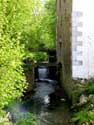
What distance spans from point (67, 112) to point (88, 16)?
451cm

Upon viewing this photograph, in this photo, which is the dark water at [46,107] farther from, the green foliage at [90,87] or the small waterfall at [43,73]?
the small waterfall at [43,73]

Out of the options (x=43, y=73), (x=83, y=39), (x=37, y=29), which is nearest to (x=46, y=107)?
(x=83, y=39)

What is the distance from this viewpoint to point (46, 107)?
2409 centimetres

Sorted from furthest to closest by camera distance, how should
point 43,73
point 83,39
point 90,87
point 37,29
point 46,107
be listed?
point 43,73 < point 37,29 < point 46,107 < point 83,39 < point 90,87

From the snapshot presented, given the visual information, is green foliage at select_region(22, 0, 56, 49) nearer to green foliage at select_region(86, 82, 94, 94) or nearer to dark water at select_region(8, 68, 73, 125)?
dark water at select_region(8, 68, 73, 125)

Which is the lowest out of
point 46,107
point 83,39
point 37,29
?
point 46,107

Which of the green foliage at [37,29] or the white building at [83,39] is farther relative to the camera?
the green foliage at [37,29]

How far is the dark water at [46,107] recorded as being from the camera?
69.3 ft

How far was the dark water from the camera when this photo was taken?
21.1 m

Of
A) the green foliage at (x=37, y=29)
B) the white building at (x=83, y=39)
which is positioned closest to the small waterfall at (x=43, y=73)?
the green foliage at (x=37, y=29)

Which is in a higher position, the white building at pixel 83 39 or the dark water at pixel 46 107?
the white building at pixel 83 39

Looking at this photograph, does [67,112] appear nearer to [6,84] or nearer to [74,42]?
[74,42]

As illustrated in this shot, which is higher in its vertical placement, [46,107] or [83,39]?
[83,39]

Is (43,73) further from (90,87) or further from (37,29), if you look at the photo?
(90,87)
